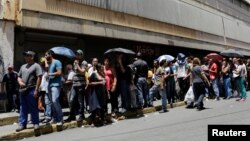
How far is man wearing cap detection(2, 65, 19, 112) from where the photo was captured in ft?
51.6

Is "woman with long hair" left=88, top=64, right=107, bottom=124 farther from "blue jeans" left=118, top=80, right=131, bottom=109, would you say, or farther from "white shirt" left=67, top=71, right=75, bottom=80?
"blue jeans" left=118, top=80, right=131, bottom=109

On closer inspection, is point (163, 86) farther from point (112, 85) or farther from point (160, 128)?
point (160, 128)

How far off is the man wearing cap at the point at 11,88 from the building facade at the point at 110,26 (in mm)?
703

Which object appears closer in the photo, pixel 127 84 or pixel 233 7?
pixel 127 84

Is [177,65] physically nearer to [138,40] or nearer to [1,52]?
[138,40]

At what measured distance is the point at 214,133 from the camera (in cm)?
643

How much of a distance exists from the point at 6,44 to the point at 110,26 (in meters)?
6.38

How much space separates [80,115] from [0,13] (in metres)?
6.64

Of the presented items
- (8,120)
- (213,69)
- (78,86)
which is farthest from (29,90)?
(213,69)

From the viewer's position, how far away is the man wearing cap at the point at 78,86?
1166cm

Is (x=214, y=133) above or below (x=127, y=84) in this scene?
below

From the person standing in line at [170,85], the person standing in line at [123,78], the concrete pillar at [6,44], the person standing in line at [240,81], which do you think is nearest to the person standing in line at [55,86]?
the person standing in line at [123,78]

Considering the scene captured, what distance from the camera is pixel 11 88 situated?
51.3ft

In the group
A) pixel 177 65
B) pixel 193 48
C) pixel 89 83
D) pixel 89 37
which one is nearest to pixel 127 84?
pixel 89 83
